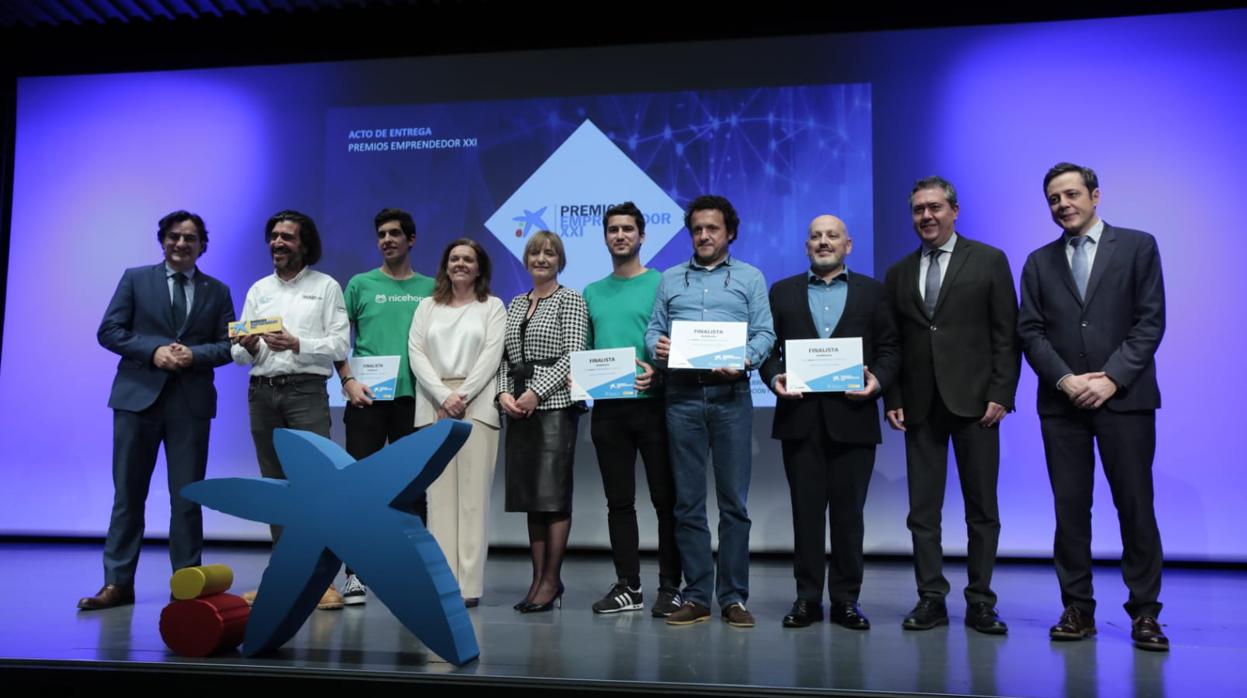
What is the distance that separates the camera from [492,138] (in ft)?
19.2

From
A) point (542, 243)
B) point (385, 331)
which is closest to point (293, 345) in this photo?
point (385, 331)

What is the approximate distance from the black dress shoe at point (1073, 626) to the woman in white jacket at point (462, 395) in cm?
217

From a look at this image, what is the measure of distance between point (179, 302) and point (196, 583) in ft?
5.29

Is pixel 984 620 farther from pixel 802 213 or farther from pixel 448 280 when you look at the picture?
pixel 802 213

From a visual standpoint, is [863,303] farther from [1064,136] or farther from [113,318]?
[113,318]

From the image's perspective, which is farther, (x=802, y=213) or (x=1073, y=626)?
(x=802, y=213)

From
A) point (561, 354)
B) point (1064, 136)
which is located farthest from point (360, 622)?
point (1064, 136)

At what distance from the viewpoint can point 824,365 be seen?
135 inches

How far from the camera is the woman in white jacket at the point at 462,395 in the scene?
152 inches

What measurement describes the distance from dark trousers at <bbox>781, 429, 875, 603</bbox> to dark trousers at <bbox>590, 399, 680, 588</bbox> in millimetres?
506

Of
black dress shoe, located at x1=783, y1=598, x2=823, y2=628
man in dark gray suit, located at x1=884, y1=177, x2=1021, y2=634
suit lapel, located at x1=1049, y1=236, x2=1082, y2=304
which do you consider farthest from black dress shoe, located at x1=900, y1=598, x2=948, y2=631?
suit lapel, located at x1=1049, y1=236, x2=1082, y2=304

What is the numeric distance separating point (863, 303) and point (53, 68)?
5784 millimetres

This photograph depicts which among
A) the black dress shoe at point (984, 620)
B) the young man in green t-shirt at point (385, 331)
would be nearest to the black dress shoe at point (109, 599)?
the young man in green t-shirt at point (385, 331)

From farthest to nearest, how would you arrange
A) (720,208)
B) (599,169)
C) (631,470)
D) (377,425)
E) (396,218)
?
(599,169) → (396,218) → (377,425) → (631,470) → (720,208)
